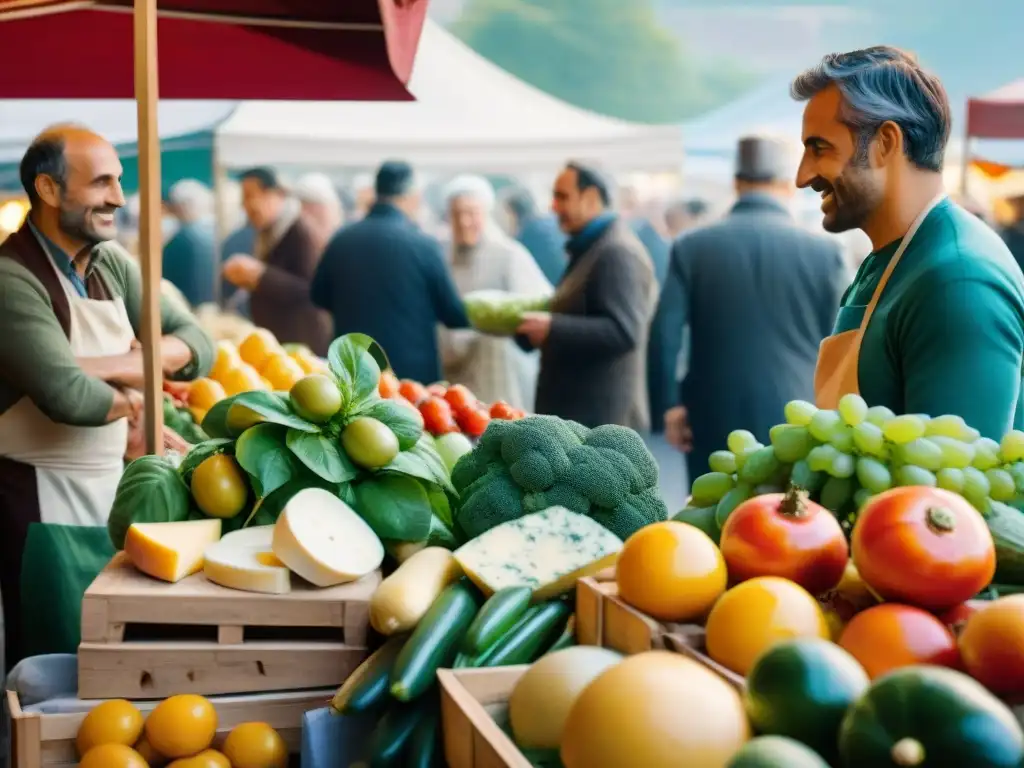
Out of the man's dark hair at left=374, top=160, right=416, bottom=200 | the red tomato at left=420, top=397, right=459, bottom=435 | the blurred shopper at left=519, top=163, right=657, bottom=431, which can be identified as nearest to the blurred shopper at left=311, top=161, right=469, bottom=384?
the man's dark hair at left=374, top=160, right=416, bottom=200

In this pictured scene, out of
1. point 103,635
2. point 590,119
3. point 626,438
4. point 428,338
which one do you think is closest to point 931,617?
point 626,438

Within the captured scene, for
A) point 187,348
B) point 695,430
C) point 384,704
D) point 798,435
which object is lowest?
point 695,430

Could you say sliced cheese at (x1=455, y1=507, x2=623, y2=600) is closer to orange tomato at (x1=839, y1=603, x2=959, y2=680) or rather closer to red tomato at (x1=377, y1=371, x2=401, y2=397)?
orange tomato at (x1=839, y1=603, x2=959, y2=680)

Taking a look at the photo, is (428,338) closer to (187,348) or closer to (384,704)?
(187,348)

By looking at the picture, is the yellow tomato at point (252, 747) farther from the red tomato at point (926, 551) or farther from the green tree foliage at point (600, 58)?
the green tree foliage at point (600, 58)

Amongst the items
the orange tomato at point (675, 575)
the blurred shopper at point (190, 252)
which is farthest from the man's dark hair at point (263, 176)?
the orange tomato at point (675, 575)

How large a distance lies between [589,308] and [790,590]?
3877mm

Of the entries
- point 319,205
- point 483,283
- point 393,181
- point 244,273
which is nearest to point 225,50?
point 393,181

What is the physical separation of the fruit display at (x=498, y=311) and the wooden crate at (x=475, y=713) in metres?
3.44

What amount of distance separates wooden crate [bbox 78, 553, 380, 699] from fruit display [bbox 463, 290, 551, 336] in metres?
3.15

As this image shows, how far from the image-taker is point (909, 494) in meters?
1.37

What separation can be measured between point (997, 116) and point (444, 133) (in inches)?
141

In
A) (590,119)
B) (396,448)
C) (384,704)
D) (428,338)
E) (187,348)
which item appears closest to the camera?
(384,704)

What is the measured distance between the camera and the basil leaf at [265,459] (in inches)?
83.2
